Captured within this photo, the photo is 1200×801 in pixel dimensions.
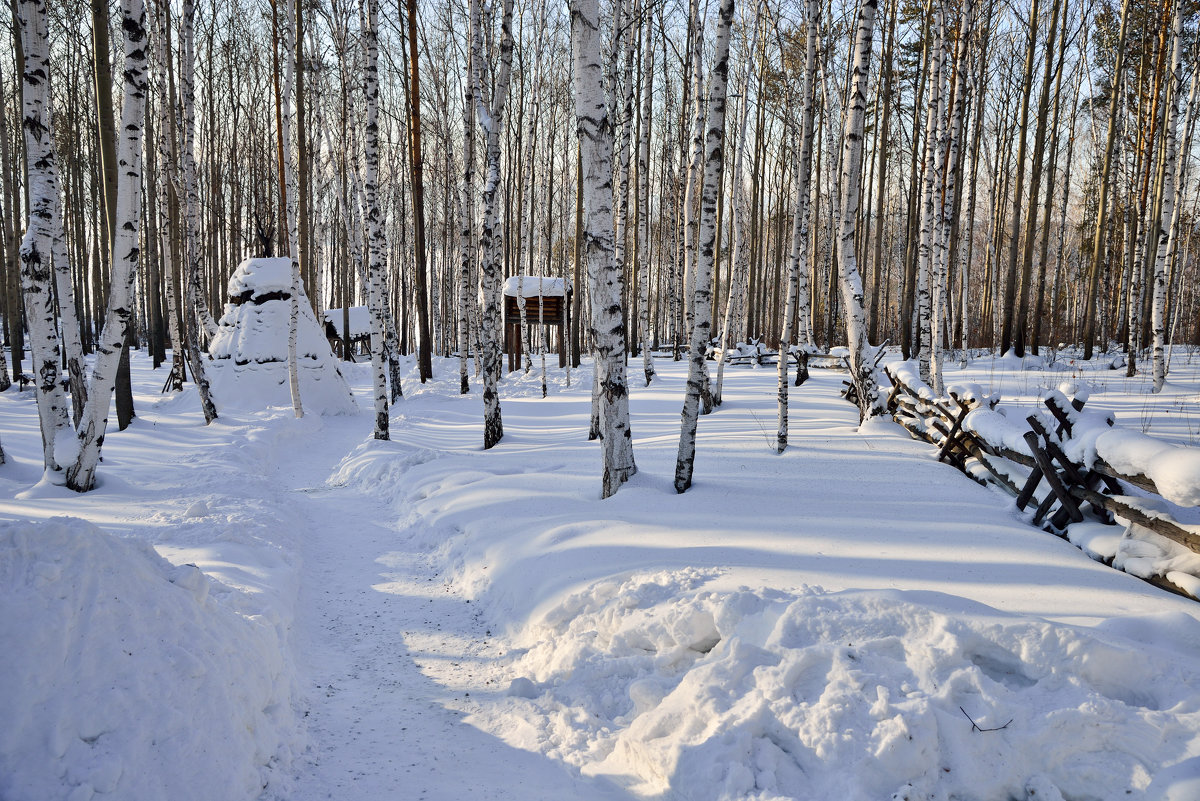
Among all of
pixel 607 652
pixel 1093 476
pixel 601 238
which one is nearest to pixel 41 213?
pixel 601 238

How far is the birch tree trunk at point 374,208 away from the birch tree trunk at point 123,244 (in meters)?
3.36

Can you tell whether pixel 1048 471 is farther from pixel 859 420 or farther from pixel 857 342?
pixel 859 420

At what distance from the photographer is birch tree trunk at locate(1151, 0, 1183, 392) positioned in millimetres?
10500

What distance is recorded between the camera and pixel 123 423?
9.85 meters

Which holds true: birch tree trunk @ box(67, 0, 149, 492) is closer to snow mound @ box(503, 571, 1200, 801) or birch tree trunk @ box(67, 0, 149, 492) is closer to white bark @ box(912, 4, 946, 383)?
snow mound @ box(503, 571, 1200, 801)

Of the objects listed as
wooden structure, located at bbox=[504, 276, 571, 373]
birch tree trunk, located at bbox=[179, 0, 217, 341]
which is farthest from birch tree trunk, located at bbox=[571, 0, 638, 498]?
wooden structure, located at bbox=[504, 276, 571, 373]

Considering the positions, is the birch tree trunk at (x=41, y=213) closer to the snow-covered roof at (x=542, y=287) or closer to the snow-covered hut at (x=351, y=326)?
the snow-covered roof at (x=542, y=287)

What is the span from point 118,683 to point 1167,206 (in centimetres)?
A: 1552

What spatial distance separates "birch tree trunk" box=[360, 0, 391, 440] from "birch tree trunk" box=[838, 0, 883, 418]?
6.28m

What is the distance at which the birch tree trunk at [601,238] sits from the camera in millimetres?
5160

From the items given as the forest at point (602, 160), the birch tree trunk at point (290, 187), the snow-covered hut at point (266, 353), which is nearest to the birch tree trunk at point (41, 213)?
the forest at point (602, 160)

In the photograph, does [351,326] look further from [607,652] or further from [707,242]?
[607,652]

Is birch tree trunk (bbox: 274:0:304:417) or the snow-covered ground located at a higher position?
birch tree trunk (bbox: 274:0:304:417)

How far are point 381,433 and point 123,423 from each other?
12.9 feet
